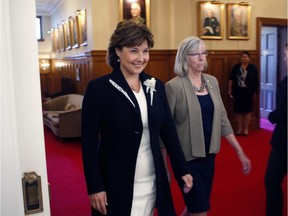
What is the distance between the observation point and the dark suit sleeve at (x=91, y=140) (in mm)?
1774

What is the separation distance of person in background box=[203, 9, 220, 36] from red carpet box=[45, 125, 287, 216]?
257 centimetres

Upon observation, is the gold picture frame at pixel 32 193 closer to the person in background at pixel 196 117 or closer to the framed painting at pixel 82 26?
the person in background at pixel 196 117

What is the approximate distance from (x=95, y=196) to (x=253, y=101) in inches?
280

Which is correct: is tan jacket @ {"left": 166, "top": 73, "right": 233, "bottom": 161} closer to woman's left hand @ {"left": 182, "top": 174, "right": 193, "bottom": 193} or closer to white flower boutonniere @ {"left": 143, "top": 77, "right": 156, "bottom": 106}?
woman's left hand @ {"left": 182, "top": 174, "right": 193, "bottom": 193}

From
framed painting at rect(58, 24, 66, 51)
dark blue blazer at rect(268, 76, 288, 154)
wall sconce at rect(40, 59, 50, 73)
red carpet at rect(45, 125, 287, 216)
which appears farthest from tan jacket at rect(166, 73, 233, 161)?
wall sconce at rect(40, 59, 50, 73)

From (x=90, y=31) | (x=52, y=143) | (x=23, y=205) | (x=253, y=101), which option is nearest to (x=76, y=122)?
(x=52, y=143)

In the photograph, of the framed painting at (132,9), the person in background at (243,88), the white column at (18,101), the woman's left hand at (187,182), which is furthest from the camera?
the person in background at (243,88)

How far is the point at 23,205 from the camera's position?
35.3 inches

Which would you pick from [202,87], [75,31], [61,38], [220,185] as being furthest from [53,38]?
[202,87]

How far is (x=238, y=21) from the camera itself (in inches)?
316

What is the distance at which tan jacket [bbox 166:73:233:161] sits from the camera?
8.20ft

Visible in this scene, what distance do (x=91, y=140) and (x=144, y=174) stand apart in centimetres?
35

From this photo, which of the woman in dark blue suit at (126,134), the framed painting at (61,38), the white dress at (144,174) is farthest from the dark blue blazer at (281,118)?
the framed painting at (61,38)

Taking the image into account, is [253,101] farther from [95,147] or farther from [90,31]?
[95,147]
